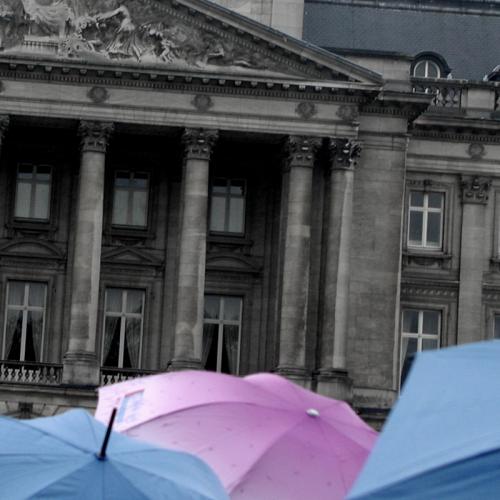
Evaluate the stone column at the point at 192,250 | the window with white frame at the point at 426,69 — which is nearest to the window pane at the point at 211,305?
the stone column at the point at 192,250

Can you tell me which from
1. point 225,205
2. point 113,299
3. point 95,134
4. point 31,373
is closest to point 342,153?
point 225,205

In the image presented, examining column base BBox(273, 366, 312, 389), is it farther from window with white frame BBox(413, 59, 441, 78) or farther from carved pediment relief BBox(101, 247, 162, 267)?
window with white frame BBox(413, 59, 441, 78)

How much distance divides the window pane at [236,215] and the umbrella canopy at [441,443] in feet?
158

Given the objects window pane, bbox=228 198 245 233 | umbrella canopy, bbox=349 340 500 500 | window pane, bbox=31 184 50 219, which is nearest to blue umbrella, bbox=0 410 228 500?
umbrella canopy, bbox=349 340 500 500

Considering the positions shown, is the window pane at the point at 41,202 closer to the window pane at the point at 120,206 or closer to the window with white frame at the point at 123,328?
the window pane at the point at 120,206

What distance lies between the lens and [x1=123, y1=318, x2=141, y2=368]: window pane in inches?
2192

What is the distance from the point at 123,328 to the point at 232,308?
11.3 ft

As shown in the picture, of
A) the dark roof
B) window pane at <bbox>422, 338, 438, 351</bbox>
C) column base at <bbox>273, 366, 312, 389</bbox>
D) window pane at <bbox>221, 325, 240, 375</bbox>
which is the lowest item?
column base at <bbox>273, 366, 312, 389</bbox>

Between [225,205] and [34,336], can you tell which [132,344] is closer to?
[34,336]

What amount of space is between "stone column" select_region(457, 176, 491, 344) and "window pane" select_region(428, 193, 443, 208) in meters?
0.73

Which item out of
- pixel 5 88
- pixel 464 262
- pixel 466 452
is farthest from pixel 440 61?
pixel 466 452

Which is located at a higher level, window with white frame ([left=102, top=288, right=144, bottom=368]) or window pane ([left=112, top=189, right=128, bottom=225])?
window pane ([left=112, top=189, right=128, bottom=225])

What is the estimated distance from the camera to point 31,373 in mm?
53219

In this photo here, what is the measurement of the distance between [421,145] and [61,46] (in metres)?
12.4
